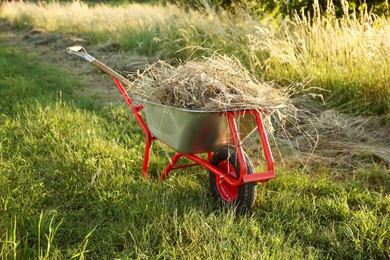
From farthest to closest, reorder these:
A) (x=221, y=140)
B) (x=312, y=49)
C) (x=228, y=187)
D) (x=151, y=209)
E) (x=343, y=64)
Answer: (x=312, y=49) < (x=343, y=64) < (x=228, y=187) < (x=221, y=140) < (x=151, y=209)

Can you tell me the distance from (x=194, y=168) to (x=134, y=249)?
117 cm

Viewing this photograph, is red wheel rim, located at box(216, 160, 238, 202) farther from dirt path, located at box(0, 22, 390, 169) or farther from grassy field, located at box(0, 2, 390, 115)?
grassy field, located at box(0, 2, 390, 115)

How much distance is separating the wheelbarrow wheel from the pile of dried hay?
30 centimetres

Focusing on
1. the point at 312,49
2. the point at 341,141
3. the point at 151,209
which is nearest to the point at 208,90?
the point at 151,209

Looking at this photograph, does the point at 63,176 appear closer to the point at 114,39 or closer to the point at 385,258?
the point at 385,258

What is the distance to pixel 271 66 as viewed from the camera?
515cm

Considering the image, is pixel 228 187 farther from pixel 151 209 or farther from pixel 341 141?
pixel 341 141

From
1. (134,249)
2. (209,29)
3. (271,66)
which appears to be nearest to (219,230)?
(134,249)

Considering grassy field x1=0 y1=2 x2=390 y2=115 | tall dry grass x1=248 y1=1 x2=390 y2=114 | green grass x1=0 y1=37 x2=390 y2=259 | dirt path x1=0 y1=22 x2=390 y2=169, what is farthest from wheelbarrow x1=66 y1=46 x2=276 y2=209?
tall dry grass x1=248 y1=1 x2=390 y2=114

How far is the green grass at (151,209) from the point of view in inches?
78.1

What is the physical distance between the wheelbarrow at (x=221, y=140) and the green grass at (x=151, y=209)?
13 cm

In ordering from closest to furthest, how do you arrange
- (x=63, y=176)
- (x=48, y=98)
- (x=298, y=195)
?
(x=298, y=195)
(x=63, y=176)
(x=48, y=98)

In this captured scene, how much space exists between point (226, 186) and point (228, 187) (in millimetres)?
14

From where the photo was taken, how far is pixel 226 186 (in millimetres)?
2543
